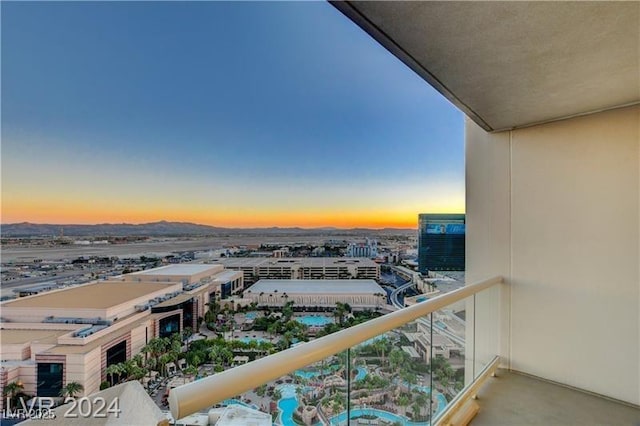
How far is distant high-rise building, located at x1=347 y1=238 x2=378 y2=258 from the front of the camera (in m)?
5.16

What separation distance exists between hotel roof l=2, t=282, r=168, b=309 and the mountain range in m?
0.59

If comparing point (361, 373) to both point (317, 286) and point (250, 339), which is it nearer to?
point (250, 339)

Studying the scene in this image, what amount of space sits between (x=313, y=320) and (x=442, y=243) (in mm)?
2252

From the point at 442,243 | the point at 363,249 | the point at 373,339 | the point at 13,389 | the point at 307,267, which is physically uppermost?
the point at 442,243

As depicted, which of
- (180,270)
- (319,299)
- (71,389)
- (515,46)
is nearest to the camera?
(515,46)

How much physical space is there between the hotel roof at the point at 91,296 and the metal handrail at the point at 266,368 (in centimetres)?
229

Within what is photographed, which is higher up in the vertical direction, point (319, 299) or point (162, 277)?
point (162, 277)

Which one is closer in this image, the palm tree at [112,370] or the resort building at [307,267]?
the palm tree at [112,370]

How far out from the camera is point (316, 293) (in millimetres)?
4273

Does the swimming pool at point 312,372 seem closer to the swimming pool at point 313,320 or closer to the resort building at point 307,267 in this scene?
the swimming pool at point 313,320

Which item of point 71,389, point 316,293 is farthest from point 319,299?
point 71,389

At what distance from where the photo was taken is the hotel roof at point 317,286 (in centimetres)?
419

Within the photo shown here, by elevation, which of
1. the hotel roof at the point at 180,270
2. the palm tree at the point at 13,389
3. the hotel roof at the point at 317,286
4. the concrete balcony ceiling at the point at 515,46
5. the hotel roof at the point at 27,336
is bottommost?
the palm tree at the point at 13,389

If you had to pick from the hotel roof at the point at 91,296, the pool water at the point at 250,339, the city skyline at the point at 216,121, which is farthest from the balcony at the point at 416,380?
the hotel roof at the point at 91,296
